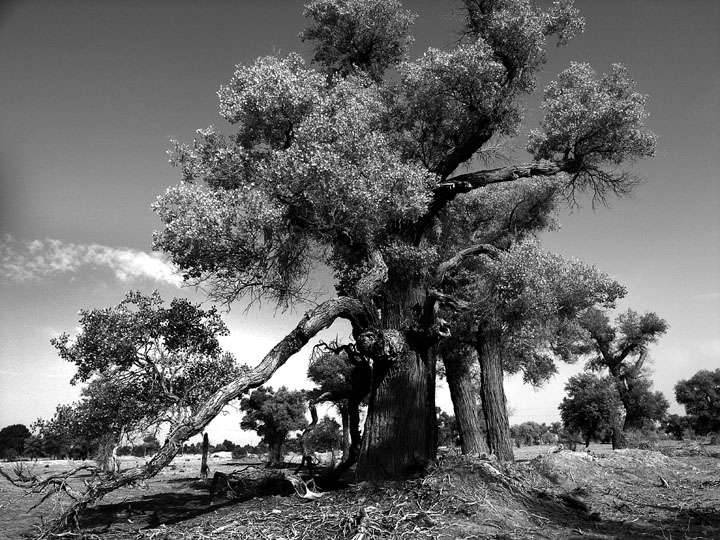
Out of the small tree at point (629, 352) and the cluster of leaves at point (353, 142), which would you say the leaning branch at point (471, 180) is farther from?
the small tree at point (629, 352)

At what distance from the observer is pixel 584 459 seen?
16.3 metres

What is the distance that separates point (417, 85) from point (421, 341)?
8.49 metres

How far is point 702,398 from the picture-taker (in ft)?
206

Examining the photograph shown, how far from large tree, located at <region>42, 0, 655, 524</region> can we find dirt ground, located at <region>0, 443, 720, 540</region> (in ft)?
5.29

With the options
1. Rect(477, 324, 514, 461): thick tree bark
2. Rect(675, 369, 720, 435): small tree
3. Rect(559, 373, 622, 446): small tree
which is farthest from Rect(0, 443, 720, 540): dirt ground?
Rect(675, 369, 720, 435): small tree

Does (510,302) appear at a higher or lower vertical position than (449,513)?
higher

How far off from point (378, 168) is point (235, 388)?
6762 mm

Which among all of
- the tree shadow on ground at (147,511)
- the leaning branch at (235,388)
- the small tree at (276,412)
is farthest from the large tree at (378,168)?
the small tree at (276,412)

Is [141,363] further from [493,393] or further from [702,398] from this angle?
[702,398]

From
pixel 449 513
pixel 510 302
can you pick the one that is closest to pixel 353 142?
pixel 510 302

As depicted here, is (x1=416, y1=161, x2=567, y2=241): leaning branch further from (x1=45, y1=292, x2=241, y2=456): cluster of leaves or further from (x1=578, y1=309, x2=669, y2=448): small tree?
(x1=578, y1=309, x2=669, y2=448): small tree

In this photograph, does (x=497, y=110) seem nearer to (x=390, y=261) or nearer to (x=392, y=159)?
(x=392, y=159)

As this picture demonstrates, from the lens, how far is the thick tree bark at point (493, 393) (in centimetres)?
1591

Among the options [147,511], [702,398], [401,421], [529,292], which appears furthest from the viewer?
[702,398]
